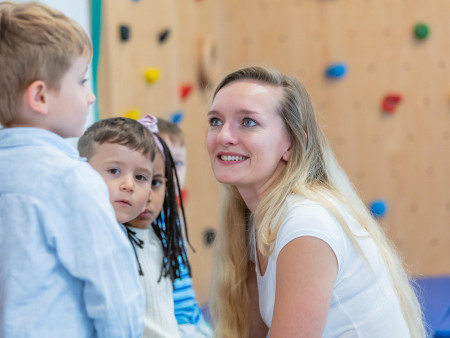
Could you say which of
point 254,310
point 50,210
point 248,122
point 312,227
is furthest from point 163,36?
point 50,210

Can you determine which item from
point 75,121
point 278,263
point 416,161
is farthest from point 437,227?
point 75,121

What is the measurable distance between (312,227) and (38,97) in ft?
2.10

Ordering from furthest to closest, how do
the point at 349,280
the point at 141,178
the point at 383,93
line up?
the point at 383,93, the point at 141,178, the point at 349,280

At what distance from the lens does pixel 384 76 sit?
4.17 meters

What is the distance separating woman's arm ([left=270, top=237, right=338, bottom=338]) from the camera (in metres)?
1.39

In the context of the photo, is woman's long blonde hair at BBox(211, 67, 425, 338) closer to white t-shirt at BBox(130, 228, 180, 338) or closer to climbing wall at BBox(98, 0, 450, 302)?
white t-shirt at BBox(130, 228, 180, 338)

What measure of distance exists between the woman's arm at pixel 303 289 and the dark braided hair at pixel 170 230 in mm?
524

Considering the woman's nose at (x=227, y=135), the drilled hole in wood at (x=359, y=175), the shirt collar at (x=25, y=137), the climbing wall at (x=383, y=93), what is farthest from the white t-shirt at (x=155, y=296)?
the drilled hole in wood at (x=359, y=175)

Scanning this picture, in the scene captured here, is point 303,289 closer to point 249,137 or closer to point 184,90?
point 249,137

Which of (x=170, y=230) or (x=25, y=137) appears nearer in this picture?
(x=25, y=137)

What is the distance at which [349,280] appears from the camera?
4.92 feet

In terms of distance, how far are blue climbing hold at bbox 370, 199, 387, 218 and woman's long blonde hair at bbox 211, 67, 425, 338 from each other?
2.42 metres

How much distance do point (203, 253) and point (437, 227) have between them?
60.0 inches

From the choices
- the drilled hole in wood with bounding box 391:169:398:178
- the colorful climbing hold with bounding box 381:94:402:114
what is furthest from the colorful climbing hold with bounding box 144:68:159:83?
the drilled hole in wood with bounding box 391:169:398:178
